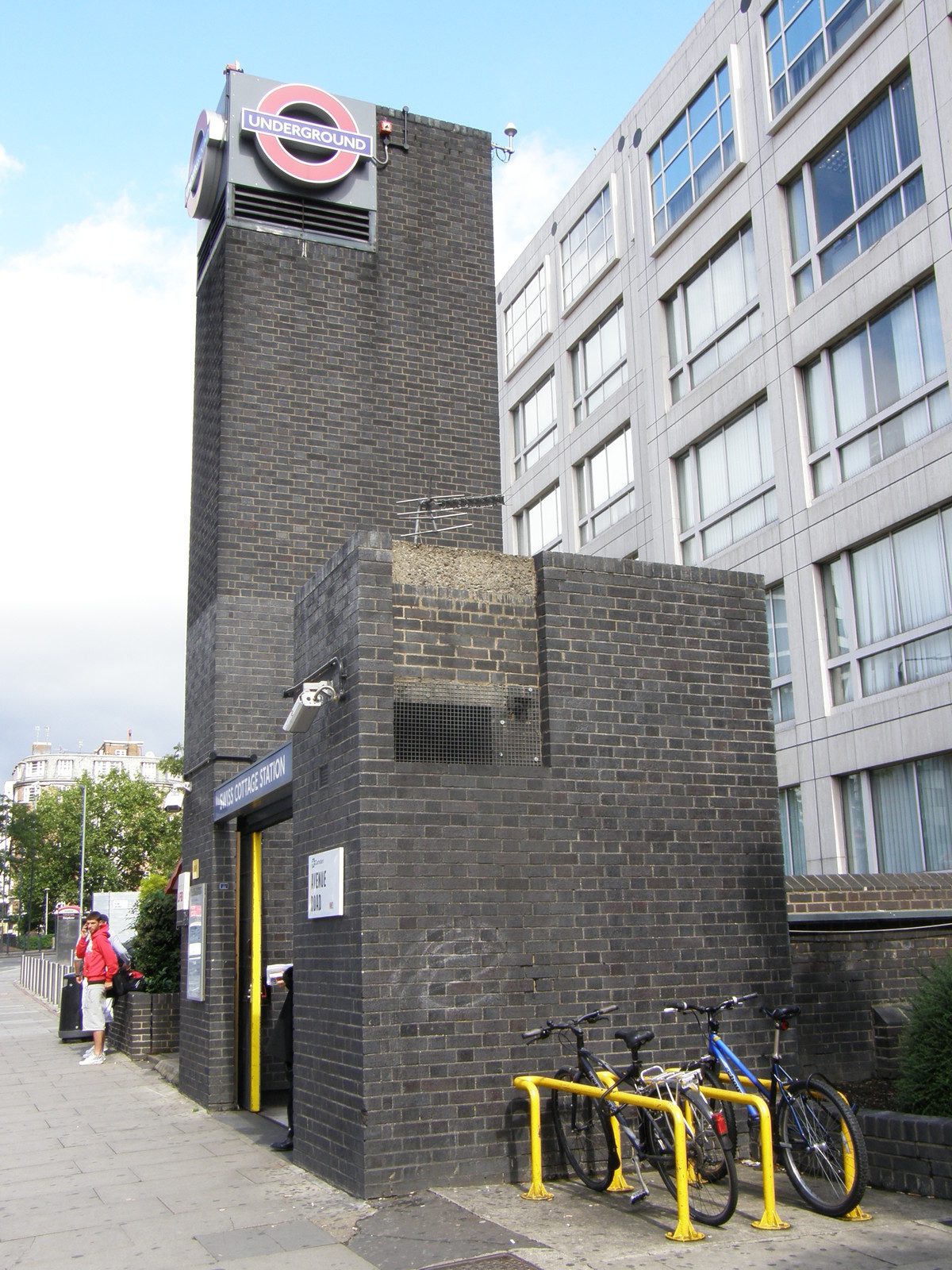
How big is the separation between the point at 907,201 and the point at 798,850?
11.2 metres

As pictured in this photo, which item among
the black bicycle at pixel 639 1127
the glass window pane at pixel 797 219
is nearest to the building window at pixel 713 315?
the glass window pane at pixel 797 219

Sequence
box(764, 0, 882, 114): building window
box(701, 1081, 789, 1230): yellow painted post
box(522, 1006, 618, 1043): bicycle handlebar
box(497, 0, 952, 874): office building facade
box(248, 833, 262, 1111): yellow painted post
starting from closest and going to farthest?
1. box(701, 1081, 789, 1230): yellow painted post
2. box(522, 1006, 618, 1043): bicycle handlebar
3. box(248, 833, 262, 1111): yellow painted post
4. box(497, 0, 952, 874): office building facade
5. box(764, 0, 882, 114): building window

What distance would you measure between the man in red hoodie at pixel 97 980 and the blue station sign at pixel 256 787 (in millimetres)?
4515

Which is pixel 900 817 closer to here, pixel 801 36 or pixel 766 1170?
pixel 766 1170

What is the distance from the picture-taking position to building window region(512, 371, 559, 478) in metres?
32.2

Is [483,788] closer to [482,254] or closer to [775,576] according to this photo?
[482,254]

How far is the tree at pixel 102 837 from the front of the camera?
84750 millimetres

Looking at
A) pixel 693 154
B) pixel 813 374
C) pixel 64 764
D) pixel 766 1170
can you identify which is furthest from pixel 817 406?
pixel 64 764

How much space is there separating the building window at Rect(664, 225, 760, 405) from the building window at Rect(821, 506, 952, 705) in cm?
571

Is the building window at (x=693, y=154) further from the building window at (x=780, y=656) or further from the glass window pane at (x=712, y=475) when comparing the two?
the building window at (x=780, y=656)

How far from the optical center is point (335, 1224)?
280 inches

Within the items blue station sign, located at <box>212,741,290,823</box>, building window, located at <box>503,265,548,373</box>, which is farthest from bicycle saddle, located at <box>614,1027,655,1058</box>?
building window, located at <box>503,265,548,373</box>

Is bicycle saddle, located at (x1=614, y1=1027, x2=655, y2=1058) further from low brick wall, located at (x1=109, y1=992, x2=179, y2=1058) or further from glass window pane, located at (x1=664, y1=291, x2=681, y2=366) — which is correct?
glass window pane, located at (x1=664, y1=291, x2=681, y2=366)

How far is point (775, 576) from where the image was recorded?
21.2m
